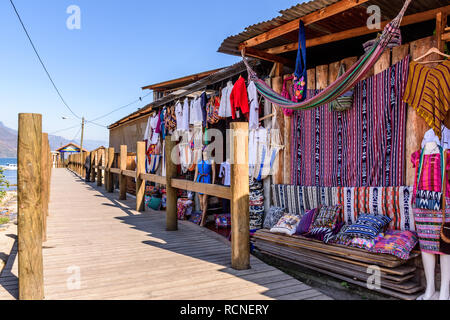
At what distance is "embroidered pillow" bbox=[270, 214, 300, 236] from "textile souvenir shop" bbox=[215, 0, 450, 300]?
0.02 m

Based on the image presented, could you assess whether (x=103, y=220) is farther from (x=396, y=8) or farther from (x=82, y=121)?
(x=82, y=121)

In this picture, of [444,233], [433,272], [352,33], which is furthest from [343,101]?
[433,272]

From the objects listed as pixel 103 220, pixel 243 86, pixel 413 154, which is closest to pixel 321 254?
pixel 413 154

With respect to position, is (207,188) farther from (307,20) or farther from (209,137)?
(209,137)

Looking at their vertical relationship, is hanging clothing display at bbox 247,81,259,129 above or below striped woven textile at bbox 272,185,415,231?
above

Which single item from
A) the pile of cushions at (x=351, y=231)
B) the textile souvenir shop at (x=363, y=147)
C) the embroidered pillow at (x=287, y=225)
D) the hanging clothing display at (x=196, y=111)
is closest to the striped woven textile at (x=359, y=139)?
the textile souvenir shop at (x=363, y=147)

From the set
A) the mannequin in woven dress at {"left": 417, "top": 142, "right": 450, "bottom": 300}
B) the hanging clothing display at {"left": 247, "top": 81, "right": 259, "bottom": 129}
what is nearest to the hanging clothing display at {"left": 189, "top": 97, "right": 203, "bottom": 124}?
the hanging clothing display at {"left": 247, "top": 81, "right": 259, "bottom": 129}

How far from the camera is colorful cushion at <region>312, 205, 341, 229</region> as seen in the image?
13.4ft

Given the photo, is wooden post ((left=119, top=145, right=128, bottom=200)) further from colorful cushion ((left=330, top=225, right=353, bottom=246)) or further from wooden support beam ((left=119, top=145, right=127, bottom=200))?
colorful cushion ((left=330, top=225, right=353, bottom=246))

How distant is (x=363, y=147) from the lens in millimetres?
4066

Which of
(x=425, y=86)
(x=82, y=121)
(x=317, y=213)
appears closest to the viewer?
(x=425, y=86)

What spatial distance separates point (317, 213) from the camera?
4.39 metres

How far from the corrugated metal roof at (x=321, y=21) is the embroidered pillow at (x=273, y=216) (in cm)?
261
